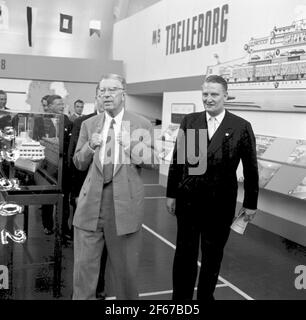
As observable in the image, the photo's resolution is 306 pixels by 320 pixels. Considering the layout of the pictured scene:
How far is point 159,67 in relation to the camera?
8.32 metres

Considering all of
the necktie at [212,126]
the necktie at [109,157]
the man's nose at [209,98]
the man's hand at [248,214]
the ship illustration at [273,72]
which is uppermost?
the ship illustration at [273,72]

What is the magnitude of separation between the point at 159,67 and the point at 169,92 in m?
0.66

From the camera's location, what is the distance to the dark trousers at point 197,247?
2537 mm

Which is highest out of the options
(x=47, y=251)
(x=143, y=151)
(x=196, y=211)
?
(x=143, y=151)

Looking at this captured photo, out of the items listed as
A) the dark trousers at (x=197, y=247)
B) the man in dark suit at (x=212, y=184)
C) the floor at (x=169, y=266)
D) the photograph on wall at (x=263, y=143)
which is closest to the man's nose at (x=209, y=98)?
the man in dark suit at (x=212, y=184)

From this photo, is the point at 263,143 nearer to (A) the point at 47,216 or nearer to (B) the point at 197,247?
(A) the point at 47,216

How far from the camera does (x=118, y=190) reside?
221cm

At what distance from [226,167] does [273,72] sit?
2.87 m

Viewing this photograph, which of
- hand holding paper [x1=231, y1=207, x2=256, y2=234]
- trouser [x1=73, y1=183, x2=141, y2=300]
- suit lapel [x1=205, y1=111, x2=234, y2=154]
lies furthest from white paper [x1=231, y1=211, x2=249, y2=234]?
trouser [x1=73, y1=183, x2=141, y2=300]

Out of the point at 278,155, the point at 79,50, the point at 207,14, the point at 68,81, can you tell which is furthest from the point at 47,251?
the point at 79,50

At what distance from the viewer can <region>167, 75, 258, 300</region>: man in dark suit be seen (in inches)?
98.2

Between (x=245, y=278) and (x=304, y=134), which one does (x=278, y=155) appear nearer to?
(x=304, y=134)

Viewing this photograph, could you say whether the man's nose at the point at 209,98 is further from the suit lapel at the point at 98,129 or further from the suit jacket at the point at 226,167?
the suit lapel at the point at 98,129

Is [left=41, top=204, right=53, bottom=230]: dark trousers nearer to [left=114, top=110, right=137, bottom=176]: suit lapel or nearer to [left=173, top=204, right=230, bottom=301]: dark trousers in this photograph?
[left=173, top=204, right=230, bottom=301]: dark trousers
